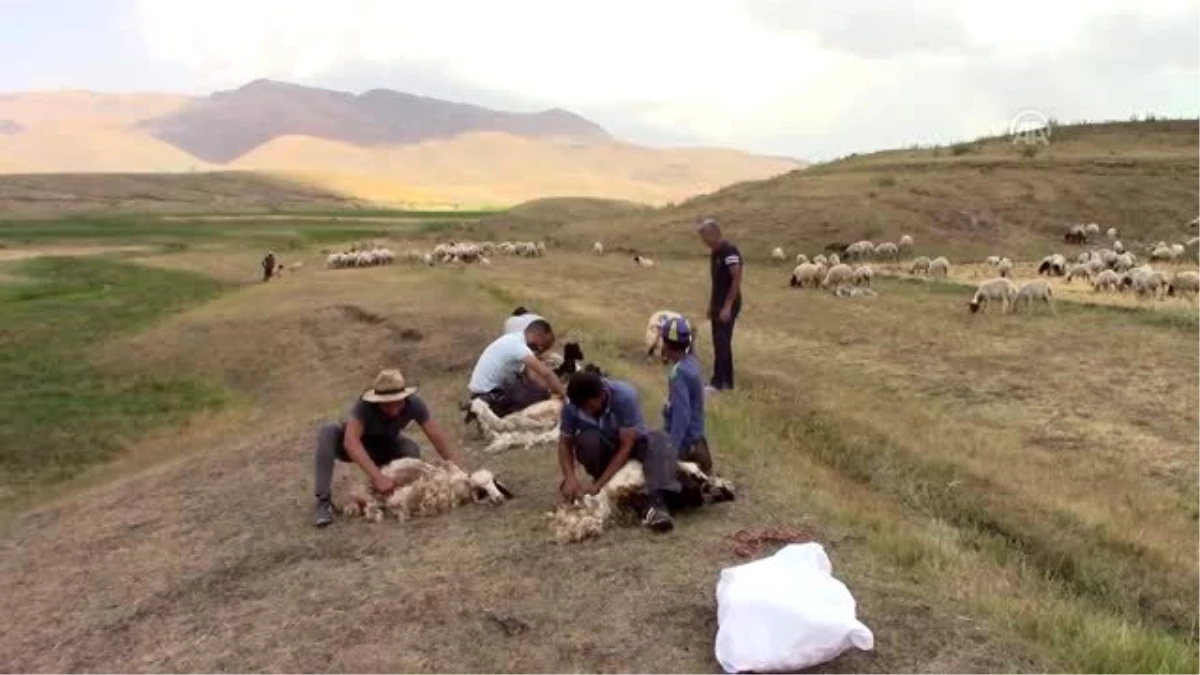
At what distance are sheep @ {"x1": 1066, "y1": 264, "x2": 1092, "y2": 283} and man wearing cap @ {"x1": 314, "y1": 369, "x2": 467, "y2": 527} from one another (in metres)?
29.2

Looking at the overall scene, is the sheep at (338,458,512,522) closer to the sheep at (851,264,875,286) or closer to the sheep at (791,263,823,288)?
the sheep at (851,264,875,286)

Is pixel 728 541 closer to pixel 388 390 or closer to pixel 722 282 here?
pixel 388 390

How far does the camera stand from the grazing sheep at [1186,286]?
99.6ft

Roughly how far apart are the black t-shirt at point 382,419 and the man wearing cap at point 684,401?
2359 mm

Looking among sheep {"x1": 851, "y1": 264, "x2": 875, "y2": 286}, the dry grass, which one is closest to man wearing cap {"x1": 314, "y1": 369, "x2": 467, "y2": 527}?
the dry grass

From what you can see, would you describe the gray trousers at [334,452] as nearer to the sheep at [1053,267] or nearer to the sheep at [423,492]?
the sheep at [423,492]

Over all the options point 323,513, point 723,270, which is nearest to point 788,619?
point 323,513

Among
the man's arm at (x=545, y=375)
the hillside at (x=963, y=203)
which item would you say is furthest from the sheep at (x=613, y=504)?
the hillside at (x=963, y=203)

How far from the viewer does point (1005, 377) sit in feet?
62.3

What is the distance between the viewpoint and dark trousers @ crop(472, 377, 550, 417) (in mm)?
14180

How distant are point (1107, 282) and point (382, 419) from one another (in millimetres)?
25862

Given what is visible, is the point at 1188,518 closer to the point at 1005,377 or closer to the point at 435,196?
the point at 1005,377

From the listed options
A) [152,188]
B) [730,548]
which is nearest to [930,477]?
[730,548]

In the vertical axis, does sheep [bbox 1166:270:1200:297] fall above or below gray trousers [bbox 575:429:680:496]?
above
